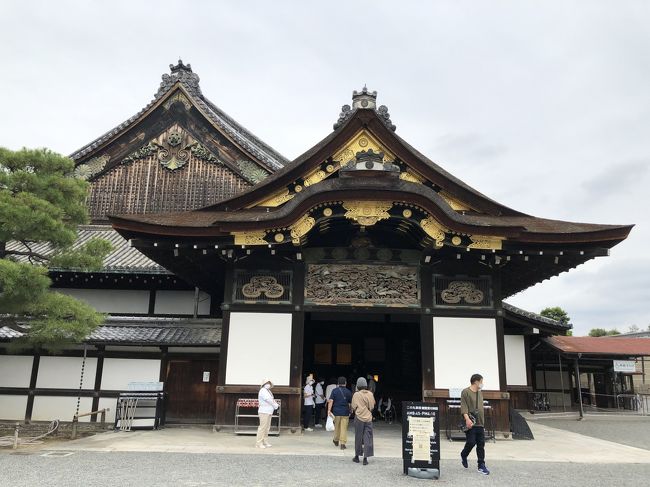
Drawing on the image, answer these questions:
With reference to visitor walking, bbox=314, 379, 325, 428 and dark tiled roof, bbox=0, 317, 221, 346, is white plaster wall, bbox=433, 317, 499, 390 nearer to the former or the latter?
visitor walking, bbox=314, 379, 325, 428

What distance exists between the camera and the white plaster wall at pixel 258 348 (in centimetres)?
1187

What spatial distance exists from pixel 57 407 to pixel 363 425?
10.6 meters

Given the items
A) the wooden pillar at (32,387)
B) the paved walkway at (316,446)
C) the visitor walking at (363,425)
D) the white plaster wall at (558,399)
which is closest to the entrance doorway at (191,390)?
the paved walkway at (316,446)

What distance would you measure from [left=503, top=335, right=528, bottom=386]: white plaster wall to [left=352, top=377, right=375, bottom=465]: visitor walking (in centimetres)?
1280

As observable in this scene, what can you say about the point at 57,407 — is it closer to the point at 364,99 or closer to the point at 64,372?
the point at 64,372

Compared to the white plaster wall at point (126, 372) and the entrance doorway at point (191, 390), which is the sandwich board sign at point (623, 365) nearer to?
the entrance doorway at point (191, 390)

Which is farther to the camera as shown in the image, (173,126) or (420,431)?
(173,126)

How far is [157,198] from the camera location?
20234 millimetres

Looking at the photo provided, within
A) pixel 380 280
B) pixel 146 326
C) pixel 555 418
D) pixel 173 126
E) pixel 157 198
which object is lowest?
pixel 555 418

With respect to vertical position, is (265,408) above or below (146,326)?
below

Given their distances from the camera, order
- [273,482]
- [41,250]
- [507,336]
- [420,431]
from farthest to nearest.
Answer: [507,336], [41,250], [420,431], [273,482]

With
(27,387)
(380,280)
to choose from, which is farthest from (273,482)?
(27,387)

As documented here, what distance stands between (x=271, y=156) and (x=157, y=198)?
638cm

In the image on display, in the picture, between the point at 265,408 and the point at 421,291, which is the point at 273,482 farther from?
the point at 421,291
